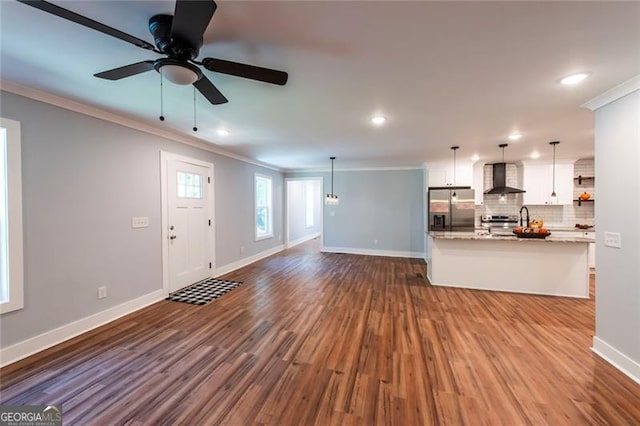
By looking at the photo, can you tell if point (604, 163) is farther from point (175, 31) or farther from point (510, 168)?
point (510, 168)

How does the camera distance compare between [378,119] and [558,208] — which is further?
[558,208]

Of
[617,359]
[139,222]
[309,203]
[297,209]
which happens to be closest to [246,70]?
[139,222]

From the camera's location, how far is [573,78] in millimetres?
2158

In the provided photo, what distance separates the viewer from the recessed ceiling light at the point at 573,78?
2111 millimetres

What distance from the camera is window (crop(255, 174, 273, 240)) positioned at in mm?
6710

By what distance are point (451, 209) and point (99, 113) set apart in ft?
21.1

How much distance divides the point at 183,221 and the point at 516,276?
17.9ft

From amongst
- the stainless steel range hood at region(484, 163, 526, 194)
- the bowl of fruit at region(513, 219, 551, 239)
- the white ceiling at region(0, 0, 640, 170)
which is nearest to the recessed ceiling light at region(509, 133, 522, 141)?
the white ceiling at region(0, 0, 640, 170)

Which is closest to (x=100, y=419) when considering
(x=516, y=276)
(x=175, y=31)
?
(x=175, y=31)

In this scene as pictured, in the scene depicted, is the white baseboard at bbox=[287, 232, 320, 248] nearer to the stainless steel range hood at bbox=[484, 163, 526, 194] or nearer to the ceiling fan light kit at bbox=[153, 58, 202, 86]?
the stainless steel range hood at bbox=[484, 163, 526, 194]

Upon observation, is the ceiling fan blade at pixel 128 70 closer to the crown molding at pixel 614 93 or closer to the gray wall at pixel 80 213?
the gray wall at pixel 80 213

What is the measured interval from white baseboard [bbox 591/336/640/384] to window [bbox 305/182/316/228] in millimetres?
8267

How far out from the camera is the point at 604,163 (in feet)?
8.00

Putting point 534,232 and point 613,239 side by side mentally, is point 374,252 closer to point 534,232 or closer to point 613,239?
point 534,232
